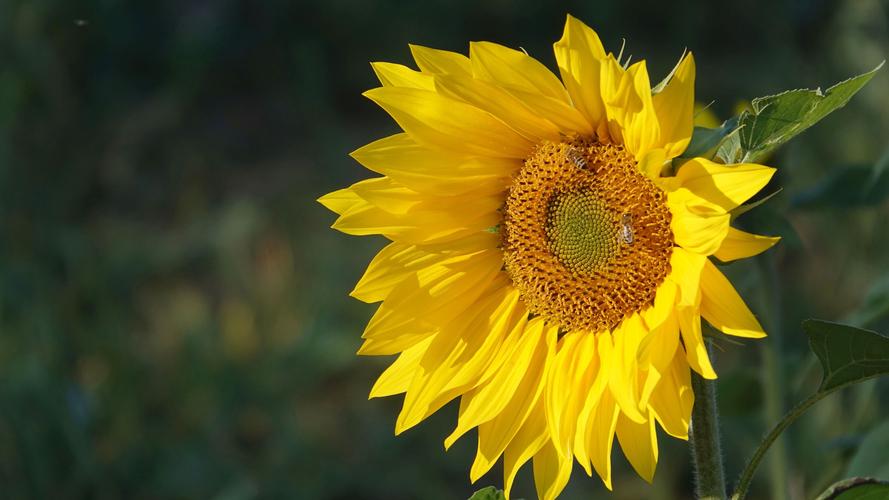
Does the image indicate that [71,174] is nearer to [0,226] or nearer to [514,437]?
[0,226]

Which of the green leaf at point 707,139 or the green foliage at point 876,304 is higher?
the green leaf at point 707,139

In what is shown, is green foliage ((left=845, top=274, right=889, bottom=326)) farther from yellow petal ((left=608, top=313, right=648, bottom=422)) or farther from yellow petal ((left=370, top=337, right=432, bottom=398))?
yellow petal ((left=370, top=337, right=432, bottom=398))

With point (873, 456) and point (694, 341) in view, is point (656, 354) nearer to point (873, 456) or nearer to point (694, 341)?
point (694, 341)

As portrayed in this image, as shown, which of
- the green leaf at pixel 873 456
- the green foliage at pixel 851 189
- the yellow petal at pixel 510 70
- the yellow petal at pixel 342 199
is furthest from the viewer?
the green foliage at pixel 851 189

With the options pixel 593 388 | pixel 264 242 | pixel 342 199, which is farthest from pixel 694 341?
pixel 264 242

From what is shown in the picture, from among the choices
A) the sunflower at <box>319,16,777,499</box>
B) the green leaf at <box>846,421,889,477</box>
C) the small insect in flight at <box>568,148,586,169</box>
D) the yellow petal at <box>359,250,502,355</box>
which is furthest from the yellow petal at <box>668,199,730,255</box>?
the green leaf at <box>846,421,889,477</box>

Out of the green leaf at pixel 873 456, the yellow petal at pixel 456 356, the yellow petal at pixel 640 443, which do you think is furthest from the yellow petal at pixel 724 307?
the green leaf at pixel 873 456

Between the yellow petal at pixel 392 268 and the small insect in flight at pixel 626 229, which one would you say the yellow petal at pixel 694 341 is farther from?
the yellow petal at pixel 392 268
